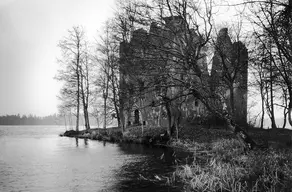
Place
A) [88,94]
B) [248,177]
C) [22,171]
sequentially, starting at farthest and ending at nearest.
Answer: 1. [88,94]
2. [22,171]
3. [248,177]

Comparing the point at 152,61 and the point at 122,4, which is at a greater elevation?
the point at 122,4

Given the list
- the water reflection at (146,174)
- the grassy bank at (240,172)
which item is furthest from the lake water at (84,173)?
Answer: the grassy bank at (240,172)

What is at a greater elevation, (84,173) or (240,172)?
(240,172)

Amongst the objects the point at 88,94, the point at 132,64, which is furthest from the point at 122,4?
the point at 88,94

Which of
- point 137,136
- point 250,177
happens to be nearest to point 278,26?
point 250,177

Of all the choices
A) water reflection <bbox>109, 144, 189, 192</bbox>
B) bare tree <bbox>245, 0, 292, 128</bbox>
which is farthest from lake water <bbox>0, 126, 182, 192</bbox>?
bare tree <bbox>245, 0, 292, 128</bbox>

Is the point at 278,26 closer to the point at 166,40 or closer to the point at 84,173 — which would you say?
the point at 166,40

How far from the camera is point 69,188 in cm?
1092

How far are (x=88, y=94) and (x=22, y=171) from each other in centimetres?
2975

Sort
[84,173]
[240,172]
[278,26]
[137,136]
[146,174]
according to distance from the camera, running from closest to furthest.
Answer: [278,26] → [240,172] → [146,174] → [84,173] → [137,136]

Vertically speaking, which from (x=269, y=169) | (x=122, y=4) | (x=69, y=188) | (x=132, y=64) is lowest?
(x=69, y=188)

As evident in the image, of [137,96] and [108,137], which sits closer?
[137,96]

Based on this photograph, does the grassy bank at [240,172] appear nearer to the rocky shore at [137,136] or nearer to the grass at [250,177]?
the grass at [250,177]

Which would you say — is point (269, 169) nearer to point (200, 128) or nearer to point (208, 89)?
point (208, 89)
